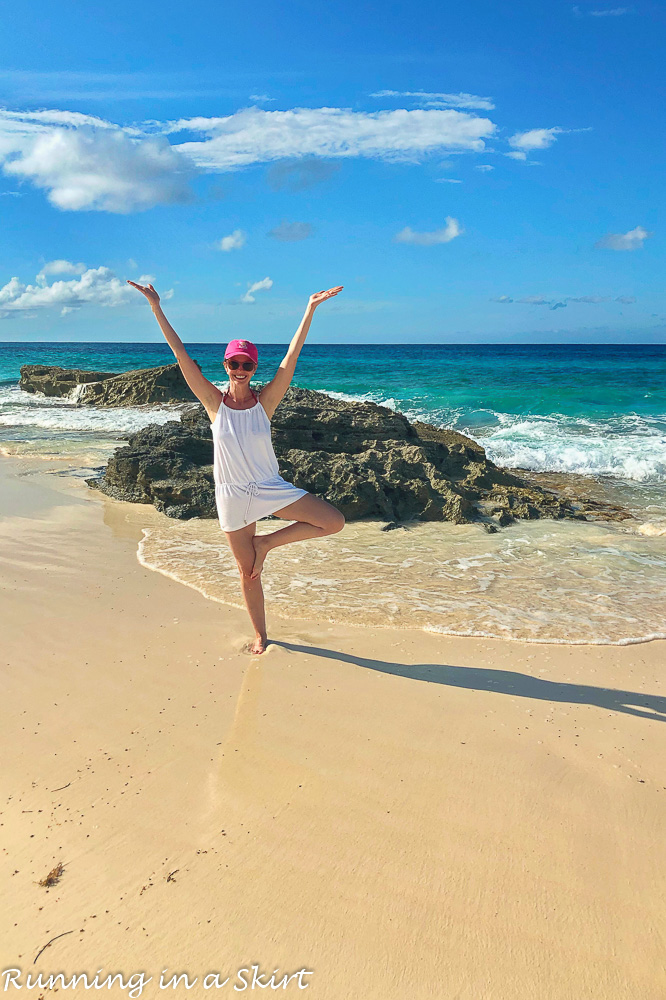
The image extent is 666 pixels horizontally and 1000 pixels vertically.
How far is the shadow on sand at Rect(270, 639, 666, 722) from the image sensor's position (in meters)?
3.70

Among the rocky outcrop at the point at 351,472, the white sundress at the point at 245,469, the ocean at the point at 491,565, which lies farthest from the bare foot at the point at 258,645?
the rocky outcrop at the point at 351,472

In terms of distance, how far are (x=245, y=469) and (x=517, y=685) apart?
1.98 m

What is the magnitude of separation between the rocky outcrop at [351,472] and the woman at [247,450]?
3.54m

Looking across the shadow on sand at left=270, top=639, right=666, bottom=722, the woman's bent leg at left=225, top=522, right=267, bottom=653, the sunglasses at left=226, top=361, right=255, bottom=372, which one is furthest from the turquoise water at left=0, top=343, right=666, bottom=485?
the sunglasses at left=226, top=361, right=255, bottom=372

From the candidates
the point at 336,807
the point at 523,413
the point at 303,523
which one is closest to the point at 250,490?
the point at 303,523

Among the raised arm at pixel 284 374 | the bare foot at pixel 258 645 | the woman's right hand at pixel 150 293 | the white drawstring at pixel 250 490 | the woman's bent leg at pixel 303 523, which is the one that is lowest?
the bare foot at pixel 258 645

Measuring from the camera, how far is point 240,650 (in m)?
4.26

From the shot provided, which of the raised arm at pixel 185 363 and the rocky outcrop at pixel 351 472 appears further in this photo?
the rocky outcrop at pixel 351 472

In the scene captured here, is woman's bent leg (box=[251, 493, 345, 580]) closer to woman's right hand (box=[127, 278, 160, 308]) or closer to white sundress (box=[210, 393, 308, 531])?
white sundress (box=[210, 393, 308, 531])

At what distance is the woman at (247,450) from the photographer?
3.79 meters

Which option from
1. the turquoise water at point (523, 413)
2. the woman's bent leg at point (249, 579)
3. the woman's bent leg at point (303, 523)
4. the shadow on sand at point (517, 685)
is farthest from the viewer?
the turquoise water at point (523, 413)

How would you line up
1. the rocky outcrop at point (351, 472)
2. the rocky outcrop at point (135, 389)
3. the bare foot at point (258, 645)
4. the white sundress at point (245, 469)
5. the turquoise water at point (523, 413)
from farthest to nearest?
the rocky outcrop at point (135, 389)
the turquoise water at point (523, 413)
the rocky outcrop at point (351, 472)
the bare foot at point (258, 645)
the white sundress at point (245, 469)

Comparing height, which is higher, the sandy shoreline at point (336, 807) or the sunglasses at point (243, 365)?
the sunglasses at point (243, 365)

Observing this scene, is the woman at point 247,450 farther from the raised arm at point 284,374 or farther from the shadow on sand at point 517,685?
the shadow on sand at point 517,685
